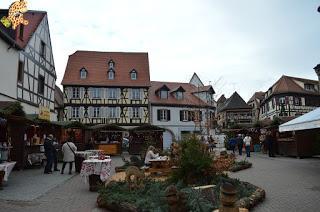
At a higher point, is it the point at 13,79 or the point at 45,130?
the point at 13,79

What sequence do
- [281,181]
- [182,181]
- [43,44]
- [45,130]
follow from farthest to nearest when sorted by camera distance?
[43,44] < [45,130] < [281,181] < [182,181]

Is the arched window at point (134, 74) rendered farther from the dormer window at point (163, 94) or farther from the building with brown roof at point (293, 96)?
the building with brown roof at point (293, 96)

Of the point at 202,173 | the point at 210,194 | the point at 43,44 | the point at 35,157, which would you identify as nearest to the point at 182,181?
the point at 202,173

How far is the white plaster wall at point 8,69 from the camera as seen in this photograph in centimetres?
1861

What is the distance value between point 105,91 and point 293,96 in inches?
1065

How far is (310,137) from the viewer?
67.9 feet

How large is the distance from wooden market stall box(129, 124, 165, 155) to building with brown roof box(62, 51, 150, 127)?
5765mm

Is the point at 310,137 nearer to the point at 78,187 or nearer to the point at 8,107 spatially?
the point at 78,187

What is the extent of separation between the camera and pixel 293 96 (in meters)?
47.9

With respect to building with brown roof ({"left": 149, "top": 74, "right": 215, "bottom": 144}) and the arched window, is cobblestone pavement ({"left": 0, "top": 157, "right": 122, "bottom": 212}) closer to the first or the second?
building with brown roof ({"left": 149, "top": 74, "right": 215, "bottom": 144})

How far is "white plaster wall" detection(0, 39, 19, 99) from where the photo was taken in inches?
733

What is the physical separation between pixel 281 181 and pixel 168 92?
33.3m

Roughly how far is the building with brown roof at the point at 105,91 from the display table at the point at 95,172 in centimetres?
2833

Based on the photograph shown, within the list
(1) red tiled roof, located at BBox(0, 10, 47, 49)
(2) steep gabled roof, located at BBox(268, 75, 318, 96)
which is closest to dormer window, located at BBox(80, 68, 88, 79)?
(1) red tiled roof, located at BBox(0, 10, 47, 49)
